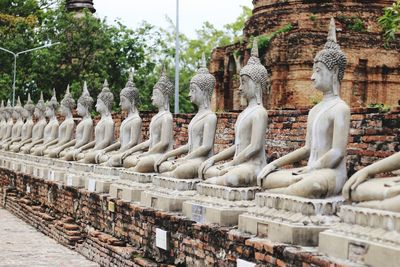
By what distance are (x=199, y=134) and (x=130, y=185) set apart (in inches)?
50.1

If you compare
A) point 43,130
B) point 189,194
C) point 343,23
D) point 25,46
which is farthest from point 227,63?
point 189,194

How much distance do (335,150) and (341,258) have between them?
44.4 inches

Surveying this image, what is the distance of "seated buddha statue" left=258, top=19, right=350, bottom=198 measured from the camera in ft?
18.2

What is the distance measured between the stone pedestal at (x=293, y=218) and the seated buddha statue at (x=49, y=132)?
30.2ft

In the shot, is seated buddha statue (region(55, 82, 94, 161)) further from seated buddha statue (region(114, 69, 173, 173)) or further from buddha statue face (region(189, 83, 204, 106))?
buddha statue face (region(189, 83, 204, 106))

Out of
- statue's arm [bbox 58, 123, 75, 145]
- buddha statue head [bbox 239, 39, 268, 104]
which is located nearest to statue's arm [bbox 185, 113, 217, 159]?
buddha statue head [bbox 239, 39, 268, 104]

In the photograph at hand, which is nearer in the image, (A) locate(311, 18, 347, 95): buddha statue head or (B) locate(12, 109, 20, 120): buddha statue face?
(A) locate(311, 18, 347, 95): buddha statue head

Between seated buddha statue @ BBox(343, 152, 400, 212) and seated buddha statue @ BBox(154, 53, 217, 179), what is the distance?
280 centimetres

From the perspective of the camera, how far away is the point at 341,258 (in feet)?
15.7

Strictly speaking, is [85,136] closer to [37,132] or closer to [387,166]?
[37,132]

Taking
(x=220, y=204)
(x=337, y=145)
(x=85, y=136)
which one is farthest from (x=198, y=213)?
(x=85, y=136)

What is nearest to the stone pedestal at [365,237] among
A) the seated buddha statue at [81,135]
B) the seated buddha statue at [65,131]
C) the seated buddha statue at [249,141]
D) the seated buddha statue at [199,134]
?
the seated buddha statue at [249,141]

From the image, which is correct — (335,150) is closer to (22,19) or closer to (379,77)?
(379,77)

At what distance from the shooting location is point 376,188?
16.2 ft
